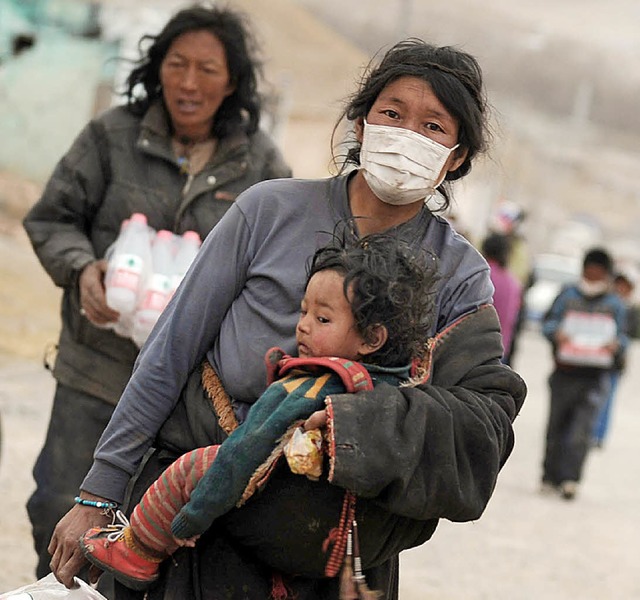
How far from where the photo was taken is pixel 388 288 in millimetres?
2865

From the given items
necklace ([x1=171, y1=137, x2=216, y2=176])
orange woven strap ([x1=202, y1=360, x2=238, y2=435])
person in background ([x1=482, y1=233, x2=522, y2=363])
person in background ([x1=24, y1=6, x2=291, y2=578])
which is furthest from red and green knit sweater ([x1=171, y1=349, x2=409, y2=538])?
person in background ([x1=482, y1=233, x2=522, y2=363])

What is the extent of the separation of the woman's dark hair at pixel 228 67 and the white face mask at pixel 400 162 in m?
1.71

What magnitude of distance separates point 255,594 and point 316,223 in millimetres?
799

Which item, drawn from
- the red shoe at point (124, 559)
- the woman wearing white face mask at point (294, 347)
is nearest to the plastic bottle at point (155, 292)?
the woman wearing white face mask at point (294, 347)

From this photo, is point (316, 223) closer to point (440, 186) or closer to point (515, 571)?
point (440, 186)

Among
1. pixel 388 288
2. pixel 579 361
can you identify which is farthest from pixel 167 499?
pixel 579 361

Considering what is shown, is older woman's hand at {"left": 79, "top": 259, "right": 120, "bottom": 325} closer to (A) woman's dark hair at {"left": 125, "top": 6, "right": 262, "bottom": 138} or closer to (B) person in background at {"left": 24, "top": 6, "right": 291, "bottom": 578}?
(B) person in background at {"left": 24, "top": 6, "right": 291, "bottom": 578}

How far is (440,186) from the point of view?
3379mm

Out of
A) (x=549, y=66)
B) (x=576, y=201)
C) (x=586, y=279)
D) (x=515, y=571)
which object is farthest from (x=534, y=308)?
(x=549, y=66)

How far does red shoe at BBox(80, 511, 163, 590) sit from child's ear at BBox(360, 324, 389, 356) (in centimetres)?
63

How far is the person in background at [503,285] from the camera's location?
33.9ft

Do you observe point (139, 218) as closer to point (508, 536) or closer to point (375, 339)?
point (375, 339)

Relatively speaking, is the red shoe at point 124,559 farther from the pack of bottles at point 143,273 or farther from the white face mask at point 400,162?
the pack of bottles at point 143,273

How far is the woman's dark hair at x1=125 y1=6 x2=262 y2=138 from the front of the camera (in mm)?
4855
